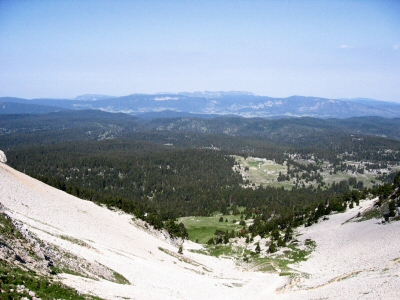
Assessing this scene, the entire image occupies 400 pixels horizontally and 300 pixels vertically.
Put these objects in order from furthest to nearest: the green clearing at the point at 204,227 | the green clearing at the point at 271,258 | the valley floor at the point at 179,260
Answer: the green clearing at the point at 204,227 < the green clearing at the point at 271,258 < the valley floor at the point at 179,260

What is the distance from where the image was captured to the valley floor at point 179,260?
31334mm

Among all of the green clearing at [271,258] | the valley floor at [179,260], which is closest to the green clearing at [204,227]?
the green clearing at [271,258]

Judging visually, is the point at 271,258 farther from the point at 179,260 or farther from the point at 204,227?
the point at 204,227

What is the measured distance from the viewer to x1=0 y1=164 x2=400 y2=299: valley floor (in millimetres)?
31334

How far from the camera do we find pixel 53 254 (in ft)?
103

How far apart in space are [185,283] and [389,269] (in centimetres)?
2624

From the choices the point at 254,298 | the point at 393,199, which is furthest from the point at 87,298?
the point at 393,199

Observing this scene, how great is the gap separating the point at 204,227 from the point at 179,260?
57.2 m

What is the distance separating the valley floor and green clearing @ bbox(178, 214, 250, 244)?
30.7 m

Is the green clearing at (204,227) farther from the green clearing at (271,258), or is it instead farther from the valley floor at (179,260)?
the valley floor at (179,260)

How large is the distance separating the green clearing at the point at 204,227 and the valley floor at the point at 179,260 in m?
30.7

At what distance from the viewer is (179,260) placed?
58500mm

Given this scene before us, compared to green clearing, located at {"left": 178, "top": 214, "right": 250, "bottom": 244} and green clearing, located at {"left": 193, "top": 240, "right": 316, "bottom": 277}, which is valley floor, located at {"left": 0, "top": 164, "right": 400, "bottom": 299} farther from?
green clearing, located at {"left": 178, "top": 214, "right": 250, "bottom": 244}

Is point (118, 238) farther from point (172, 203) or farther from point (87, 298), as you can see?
point (172, 203)
